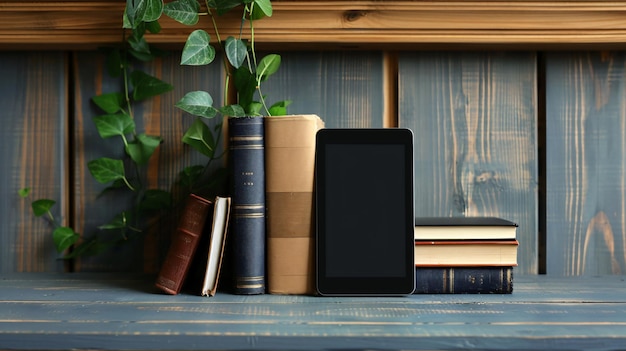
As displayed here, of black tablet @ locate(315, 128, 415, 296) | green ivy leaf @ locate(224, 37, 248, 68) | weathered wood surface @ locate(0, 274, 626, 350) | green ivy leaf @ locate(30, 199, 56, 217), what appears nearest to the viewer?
weathered wood surface @ locate(0, 274, 626, 350)

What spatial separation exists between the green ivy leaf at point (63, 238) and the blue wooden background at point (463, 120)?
39mm

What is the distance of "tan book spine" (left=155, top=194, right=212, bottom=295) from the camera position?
98 centimetres

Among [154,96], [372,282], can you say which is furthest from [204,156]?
[372,282]

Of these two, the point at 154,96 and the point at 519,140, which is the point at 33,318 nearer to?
the point at 154,96

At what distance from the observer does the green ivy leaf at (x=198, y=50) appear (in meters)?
1.03

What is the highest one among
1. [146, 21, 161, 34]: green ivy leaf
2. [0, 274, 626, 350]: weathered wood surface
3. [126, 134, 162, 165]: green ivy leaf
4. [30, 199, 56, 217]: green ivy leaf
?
[146, 21, 161, 34]: green ivy leaf

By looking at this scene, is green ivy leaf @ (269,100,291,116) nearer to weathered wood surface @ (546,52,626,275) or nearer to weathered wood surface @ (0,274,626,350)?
weathered wood surface @ (0,274,626,350)

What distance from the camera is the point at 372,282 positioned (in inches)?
37.8

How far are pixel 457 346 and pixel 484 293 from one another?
0.89 ft

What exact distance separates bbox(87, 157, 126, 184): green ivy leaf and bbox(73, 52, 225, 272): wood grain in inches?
1.4

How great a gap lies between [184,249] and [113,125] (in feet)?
0.94

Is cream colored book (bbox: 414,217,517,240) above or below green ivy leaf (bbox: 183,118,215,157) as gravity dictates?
below

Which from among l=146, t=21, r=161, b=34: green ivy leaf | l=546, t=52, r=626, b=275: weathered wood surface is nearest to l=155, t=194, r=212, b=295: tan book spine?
l=146, t=21, r=161, b=34: green ivy leaf

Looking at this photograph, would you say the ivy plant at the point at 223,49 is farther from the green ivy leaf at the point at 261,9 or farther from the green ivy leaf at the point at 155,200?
the green ivy leaf at the point at 155,200
